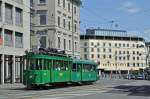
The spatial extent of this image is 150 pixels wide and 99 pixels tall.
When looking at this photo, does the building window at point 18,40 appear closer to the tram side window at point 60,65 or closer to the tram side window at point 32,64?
the tram side window at point 60,65

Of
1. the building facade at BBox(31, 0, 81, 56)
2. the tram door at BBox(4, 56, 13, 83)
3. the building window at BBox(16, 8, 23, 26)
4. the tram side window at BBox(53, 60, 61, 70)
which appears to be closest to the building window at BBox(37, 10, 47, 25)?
the building facade at BBox(31, 0, 81, 56)

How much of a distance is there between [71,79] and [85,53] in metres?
111

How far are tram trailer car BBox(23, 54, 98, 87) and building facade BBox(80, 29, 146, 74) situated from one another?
106852 millimetres

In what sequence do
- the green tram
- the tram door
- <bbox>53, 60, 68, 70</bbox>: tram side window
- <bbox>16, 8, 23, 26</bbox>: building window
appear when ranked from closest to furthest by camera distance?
the green tram
<bbox>53, 60, 68, 70</bbox>: tram side window
the tram door
<bbox>16, 8, 23, 26</bbox>: building window

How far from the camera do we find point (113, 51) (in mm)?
162000

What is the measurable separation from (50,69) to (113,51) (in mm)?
121802

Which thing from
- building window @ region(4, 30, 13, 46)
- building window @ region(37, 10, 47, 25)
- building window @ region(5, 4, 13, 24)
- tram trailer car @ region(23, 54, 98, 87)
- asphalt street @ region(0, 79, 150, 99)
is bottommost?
asphalt street @ region(0, 79, 150, 99)

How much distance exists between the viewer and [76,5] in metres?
89.1

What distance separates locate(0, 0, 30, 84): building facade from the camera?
55.8 metres

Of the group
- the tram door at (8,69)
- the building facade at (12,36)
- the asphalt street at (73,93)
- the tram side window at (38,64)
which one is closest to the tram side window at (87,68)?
the building facade at (12,36)

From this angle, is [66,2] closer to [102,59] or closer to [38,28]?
[38,28]

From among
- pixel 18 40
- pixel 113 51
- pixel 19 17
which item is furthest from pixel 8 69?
pixel 113 51

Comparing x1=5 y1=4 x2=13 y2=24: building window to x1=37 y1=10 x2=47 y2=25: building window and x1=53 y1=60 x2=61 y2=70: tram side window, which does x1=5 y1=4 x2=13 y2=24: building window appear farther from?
x1=37 y1=10 x2=47 y2=25: building window

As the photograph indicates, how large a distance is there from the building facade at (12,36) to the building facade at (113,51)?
92.9 meters
